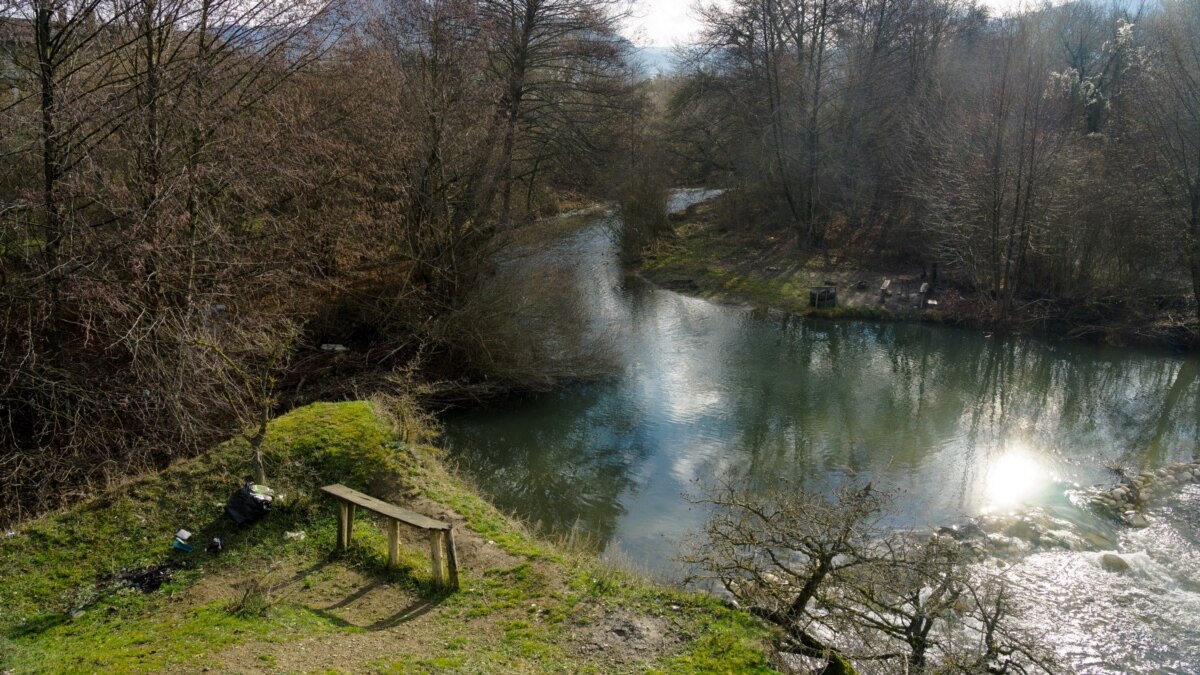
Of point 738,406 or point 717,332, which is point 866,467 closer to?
point 738,406

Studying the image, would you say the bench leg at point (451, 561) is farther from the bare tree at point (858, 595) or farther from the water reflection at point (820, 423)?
the water reflection at point (820, 423)

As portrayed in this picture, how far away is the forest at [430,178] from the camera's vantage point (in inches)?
350

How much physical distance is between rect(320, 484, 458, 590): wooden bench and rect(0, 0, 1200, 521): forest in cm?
148

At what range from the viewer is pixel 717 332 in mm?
20281

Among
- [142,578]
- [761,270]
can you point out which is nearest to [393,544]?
[142,578]

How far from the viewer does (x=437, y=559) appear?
676cm

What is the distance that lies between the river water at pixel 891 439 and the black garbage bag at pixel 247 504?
3.66 meters

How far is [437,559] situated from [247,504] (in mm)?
2261

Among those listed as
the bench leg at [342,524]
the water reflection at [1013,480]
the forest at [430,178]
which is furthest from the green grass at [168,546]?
the water reflection at [1013,480]

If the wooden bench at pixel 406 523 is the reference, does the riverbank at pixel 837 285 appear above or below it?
above

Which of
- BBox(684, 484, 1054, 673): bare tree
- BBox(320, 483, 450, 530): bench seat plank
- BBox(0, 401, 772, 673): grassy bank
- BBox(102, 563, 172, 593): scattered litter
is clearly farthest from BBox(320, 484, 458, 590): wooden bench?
BBox(684, 484, 1054, 673): bare tree

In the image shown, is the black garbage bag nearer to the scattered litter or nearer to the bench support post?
the scattered litter

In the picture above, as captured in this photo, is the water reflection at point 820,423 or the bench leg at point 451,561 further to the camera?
the water reflection at point 820,423

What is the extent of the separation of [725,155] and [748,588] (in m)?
26.8
